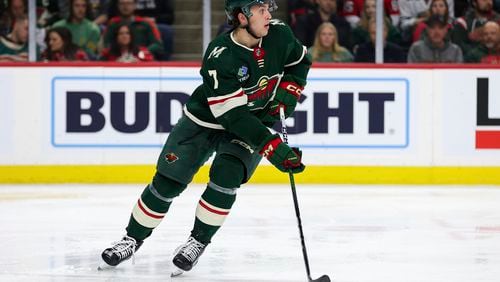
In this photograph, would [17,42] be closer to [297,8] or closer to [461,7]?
[297,8]

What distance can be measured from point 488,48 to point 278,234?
3549mm

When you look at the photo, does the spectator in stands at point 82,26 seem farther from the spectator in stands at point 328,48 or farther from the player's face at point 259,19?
the player's face at point 259,19

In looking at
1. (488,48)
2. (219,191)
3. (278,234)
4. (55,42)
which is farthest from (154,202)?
(488,48)

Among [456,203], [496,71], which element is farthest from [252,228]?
[496,71]

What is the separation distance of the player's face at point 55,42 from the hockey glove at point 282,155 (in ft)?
15.2

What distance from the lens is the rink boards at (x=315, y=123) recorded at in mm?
8078

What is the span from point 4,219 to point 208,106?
2.17 meters

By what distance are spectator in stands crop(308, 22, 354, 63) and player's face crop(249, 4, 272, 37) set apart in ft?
13.6

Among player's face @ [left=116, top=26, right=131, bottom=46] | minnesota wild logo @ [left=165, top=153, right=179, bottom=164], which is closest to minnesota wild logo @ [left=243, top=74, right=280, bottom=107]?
minnesota wild logo @ [left=165, top=153, right=179, bottom=164]

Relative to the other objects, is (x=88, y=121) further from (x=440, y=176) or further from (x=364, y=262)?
(x=364, y=262)

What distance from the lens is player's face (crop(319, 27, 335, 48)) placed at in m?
8.31

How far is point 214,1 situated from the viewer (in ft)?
27.9

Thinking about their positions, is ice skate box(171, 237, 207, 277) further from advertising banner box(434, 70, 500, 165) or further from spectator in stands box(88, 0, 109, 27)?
spectator in stands box(88, 0, 109, 27)

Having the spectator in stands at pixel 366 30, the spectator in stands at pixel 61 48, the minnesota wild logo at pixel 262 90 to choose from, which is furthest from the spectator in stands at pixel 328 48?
the minnesota wild logo at pixel 262 90
